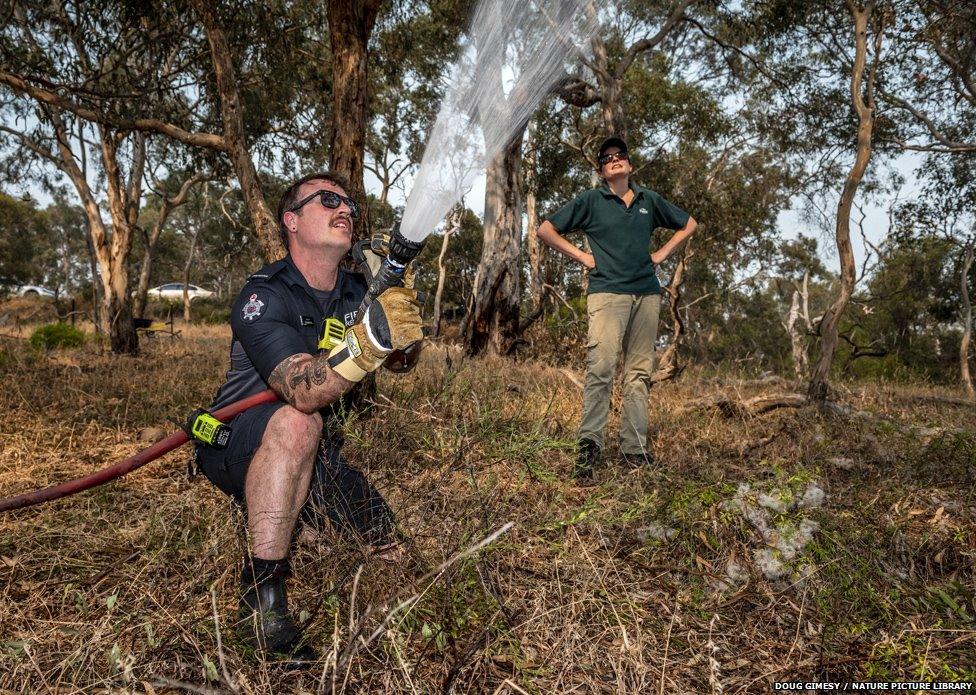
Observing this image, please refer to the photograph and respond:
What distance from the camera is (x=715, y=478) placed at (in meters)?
3.35

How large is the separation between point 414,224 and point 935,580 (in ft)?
7.71

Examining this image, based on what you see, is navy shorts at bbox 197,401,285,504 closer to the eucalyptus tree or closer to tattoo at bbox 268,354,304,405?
tattoo at bbox 268,354,304,405

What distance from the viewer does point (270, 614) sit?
76.5 inches

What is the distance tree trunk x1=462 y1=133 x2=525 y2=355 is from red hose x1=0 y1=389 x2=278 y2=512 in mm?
7910

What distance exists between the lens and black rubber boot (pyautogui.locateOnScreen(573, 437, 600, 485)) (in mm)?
3492

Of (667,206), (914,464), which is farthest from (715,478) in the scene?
(667,206)

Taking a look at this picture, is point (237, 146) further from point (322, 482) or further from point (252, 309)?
point (322, 482)

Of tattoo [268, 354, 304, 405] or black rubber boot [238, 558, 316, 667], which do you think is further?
tattoo [268, 354, 304, 405]

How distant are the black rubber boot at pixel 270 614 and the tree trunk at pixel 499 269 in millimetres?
8191

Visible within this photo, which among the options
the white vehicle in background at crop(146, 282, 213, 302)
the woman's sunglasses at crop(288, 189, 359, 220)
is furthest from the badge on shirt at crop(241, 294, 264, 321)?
the white vehicle in background at crop(146, 282, 213, 302)

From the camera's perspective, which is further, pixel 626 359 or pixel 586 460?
pixel 626 359

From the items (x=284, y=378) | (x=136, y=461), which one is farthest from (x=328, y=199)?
(x=136, y=461)

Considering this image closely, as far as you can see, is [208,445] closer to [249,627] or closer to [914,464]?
[249,627]

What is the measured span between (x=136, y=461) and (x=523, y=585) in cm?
146
